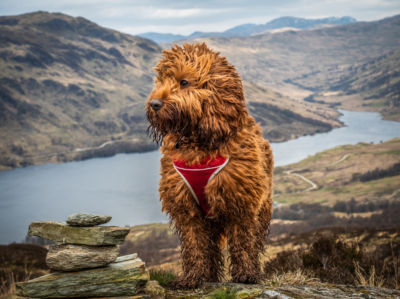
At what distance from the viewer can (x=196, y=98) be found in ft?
13.3

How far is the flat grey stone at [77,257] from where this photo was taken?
4.81m

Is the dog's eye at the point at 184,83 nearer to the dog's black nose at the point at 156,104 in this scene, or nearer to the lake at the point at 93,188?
the dog's black nose at the point at 156,104

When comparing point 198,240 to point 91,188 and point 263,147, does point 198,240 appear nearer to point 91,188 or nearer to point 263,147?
point 263,147

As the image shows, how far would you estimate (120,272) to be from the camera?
4.83m

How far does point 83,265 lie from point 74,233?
0.44 m

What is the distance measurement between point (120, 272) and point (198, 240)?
1112mm

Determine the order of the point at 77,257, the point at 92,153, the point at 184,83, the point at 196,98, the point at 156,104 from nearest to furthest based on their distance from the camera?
1. the point at 156,104
2. the point at 196,98
3. the point at 184,83
4. the point at 77,257
5. the point at 92,153

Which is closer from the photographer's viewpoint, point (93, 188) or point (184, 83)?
point (184, 83)

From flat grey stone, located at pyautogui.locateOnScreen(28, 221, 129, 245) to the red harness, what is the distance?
1096mm

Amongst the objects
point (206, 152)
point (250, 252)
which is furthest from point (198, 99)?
point (250, 252)

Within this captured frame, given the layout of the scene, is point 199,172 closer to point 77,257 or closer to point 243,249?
point 243,249

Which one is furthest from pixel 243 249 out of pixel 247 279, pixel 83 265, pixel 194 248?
pixel 83 265

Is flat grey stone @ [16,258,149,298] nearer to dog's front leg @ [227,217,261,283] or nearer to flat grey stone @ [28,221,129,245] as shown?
flat grey stone @ [28,221,129,245]

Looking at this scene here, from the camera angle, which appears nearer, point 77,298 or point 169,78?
point 169,78
